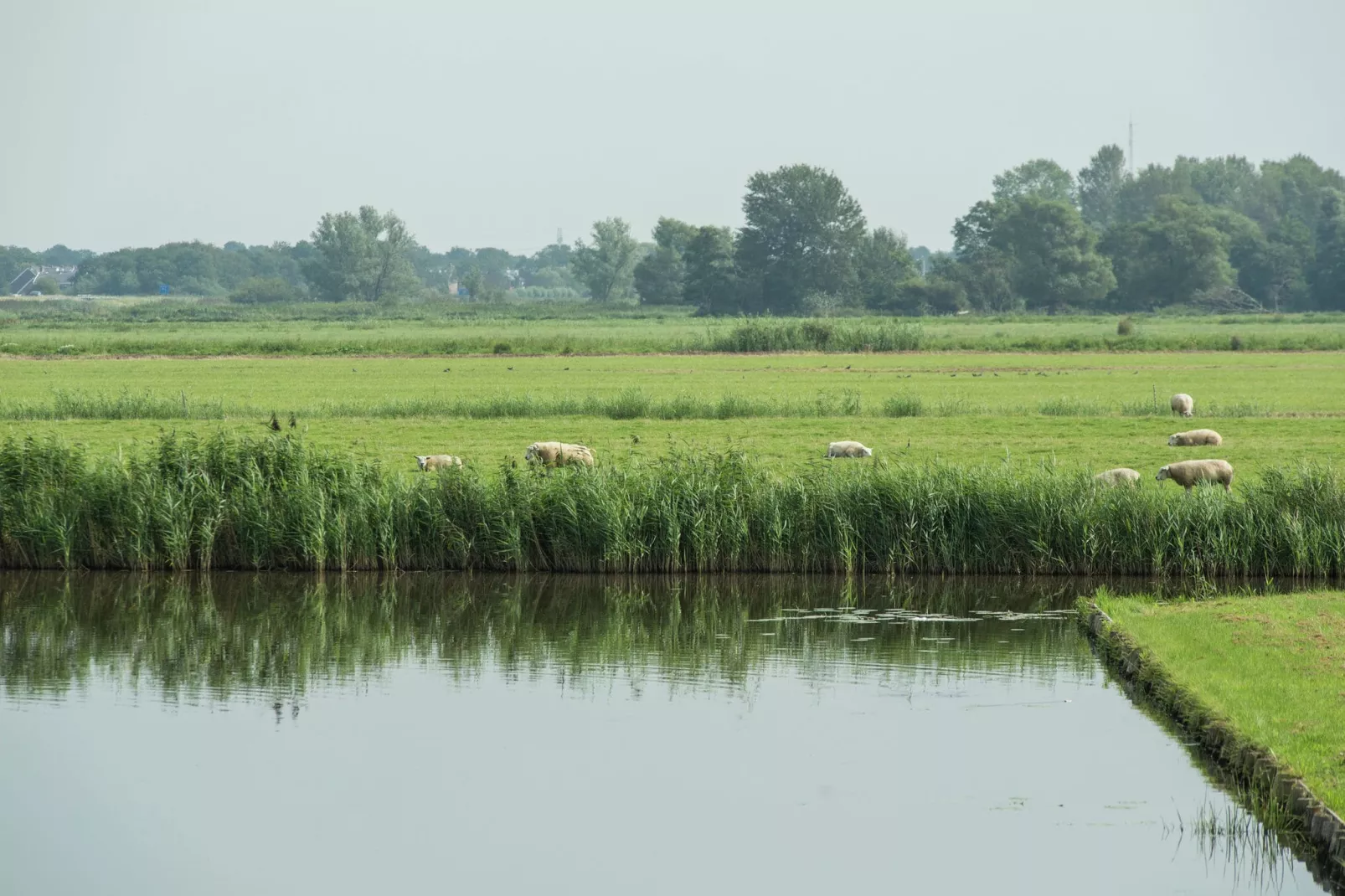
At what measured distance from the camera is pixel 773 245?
16475cm

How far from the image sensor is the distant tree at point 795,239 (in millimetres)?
162250

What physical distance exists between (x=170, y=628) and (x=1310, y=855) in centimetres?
1414

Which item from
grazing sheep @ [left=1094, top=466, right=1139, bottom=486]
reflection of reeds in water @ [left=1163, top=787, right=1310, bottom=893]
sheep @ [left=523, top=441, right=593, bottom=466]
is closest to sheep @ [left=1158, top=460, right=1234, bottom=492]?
grazing sheep @ [left=1094, top=466, right=1139, bottom=486]

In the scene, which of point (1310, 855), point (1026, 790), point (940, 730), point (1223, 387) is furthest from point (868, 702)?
point (1223, 387)

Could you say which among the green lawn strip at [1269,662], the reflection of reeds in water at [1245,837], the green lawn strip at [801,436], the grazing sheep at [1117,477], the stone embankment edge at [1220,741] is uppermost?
the grazing sheep at [1117,477]

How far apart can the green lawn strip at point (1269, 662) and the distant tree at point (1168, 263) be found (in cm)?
13908

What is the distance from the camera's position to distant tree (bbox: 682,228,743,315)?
162 m

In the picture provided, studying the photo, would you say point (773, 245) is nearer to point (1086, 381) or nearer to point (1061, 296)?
point (1061, 296)

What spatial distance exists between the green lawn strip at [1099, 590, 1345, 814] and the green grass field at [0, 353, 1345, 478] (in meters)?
8.95

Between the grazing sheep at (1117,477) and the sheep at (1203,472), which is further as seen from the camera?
the sheep at (1203,472)

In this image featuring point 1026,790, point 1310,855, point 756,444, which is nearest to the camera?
point 1310,855

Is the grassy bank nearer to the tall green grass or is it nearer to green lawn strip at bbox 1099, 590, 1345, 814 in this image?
the tall green grass

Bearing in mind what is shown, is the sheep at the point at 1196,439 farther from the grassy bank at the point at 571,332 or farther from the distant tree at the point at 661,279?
the distant tree at the point at 661,279

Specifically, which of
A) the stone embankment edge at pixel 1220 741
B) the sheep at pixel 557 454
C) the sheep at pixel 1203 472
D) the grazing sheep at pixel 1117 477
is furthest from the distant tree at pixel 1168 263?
the stone embankment edge at pixel 1220 741
